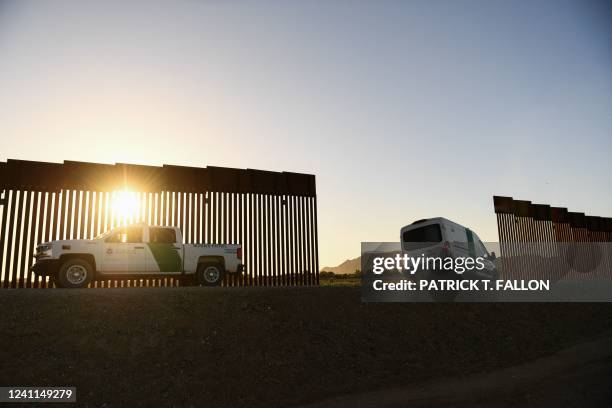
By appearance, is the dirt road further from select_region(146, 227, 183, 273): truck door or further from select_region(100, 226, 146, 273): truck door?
select_region(100, 226, 146, 273): truck door

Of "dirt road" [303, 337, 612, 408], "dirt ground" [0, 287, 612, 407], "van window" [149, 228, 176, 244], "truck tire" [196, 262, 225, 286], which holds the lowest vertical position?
"dirt road" [303, 337, 612, 408]

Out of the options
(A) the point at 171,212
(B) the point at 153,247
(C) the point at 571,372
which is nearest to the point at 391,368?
(C) the point at 571,372

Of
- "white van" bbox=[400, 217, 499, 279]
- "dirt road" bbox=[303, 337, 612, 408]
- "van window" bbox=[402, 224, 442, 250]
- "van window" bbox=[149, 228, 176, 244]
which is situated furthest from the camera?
"van window" bbox=[149, 228, 176, 244]

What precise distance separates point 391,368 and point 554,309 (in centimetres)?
859

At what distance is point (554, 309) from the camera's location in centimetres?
1822

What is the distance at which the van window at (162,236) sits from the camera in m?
16.3

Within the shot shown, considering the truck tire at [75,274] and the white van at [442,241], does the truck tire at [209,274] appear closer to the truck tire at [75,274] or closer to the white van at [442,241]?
the truck tire at [75,274]

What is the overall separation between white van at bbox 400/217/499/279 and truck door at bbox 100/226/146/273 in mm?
7851

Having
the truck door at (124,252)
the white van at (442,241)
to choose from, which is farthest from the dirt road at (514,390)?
the truck door at (124,252)

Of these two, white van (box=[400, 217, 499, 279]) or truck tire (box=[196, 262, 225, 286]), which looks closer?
white van (box=[400, 217, 499, 279])

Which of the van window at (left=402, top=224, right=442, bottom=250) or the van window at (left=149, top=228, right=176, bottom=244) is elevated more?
the van window at (left=149, top=228, right=176, bottom=244)

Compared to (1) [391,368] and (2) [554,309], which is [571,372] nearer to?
(1) [391,368]

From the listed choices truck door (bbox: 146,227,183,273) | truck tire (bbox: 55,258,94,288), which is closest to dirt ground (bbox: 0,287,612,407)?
truck tire (bbox: 55,258,94,288)

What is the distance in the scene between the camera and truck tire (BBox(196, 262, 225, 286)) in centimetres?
1678
